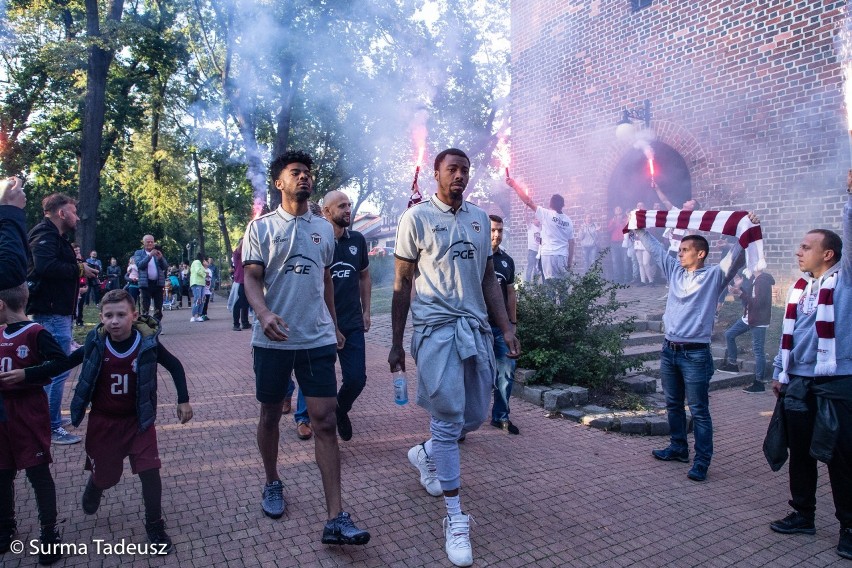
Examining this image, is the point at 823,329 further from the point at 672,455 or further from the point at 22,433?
the point at 22,433

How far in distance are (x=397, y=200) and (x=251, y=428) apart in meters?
25.7

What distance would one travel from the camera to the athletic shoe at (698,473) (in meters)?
4.11

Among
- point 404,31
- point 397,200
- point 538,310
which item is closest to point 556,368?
point 538,310

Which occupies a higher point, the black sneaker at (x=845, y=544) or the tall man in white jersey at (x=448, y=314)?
the tall man in white jersey at (x=448, y=314)

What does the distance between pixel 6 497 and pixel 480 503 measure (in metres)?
2.66

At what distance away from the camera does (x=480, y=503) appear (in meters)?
3.62

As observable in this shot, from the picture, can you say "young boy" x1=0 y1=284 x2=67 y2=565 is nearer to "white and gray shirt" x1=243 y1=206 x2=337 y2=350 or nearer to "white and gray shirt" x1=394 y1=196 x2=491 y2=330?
"white and gray shirt" x1=243 y1=206 x2=337 y2=350

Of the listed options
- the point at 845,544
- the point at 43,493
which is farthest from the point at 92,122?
the point at 845,544

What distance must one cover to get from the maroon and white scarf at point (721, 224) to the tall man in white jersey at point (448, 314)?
6.03 ft

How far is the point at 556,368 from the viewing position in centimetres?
603

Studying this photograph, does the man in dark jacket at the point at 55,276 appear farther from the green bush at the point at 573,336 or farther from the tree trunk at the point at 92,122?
the tree trunk at the point at 92,122

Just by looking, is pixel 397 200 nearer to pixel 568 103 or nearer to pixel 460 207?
pixel 568 103

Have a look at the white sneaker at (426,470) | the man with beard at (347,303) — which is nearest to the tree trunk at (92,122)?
the man with beard at (347,303)

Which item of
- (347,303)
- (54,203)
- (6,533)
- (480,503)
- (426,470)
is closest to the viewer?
(6,533)
